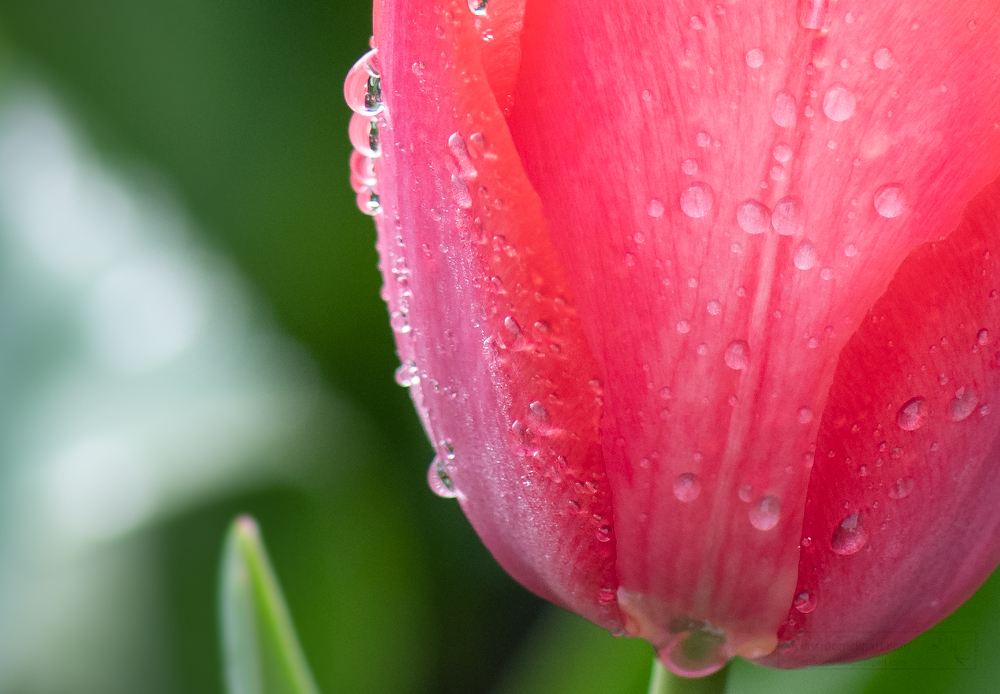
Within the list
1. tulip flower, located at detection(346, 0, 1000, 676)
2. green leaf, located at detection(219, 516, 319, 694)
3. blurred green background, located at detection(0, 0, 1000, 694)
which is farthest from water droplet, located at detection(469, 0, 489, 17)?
blurred green background, located at detection(0, 0, 1000, 694)

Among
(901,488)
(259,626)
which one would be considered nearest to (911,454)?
(901,488)

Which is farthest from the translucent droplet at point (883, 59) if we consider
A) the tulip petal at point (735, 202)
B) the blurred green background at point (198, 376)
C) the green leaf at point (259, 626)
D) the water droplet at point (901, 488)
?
the blurred green background at point (198, 376)

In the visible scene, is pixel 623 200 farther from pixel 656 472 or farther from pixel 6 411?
pixel 6 411

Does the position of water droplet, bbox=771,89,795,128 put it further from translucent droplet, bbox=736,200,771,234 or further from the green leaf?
the green leaf

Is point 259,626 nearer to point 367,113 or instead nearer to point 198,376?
point 367,113

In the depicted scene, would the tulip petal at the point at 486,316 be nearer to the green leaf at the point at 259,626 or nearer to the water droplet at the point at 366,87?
the water droplet at the point at 366,87

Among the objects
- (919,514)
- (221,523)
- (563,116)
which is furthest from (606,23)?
(221,523)

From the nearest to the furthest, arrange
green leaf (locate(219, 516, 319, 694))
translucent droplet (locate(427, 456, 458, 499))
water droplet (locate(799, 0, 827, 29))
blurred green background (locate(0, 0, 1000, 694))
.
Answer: water droplet (locate(799, 0, 827, 29))
translucent droplet (locate(427, 456, 458, 499))
green leaf (locate(219, 516, 319, 694))
blurred green background (locate(0, 0, 1000, 694))
